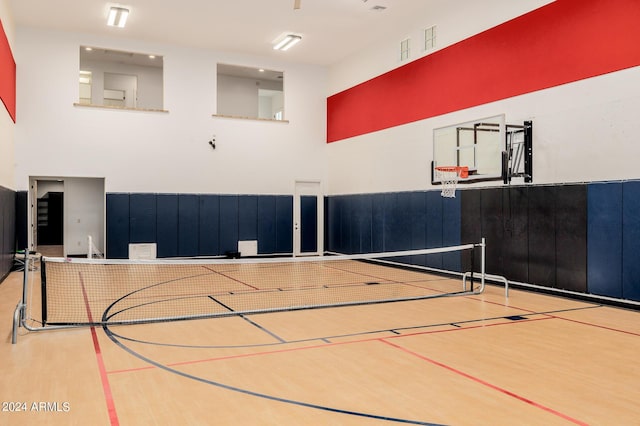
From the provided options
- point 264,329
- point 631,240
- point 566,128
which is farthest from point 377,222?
point 264,329

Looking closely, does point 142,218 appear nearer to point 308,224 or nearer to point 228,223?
point 228,223

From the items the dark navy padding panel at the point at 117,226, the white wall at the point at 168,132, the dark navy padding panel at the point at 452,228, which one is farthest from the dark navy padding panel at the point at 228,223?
the dark navy padding panel at the point at 452,228

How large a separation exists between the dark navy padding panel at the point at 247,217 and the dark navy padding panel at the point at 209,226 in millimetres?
784

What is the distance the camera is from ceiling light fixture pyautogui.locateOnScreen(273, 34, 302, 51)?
621 inches

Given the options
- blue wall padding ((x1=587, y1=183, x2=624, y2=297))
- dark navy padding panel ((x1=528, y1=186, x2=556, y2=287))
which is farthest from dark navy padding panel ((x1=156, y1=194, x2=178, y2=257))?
blue wall padding ((x1=587, y1=183, x2=624, y2=297))

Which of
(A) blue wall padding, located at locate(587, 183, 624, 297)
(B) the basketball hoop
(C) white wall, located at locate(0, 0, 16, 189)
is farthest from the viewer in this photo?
(C) white wall, located at locate(0, 0, 16, 189)

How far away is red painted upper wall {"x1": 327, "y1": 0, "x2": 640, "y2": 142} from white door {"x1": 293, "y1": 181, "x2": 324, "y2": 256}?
3.72 meters

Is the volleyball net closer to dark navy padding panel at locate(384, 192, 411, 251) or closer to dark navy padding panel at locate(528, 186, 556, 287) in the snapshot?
dark navy padding panel at locate(384, 192, 411, 251)

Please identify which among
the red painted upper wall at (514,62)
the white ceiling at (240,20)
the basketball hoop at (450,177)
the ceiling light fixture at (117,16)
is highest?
the white ceiling at (240,20)

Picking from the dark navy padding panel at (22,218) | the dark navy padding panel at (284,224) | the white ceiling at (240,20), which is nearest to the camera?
the white ceiling at (240,20)

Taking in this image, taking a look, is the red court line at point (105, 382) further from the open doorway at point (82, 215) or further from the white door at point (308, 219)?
the white door at point (308, 219)

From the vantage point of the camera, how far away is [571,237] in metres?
9.88

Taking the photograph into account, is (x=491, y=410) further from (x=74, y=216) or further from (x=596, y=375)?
(x=74, y=216)

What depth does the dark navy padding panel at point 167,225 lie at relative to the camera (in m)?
16.7
